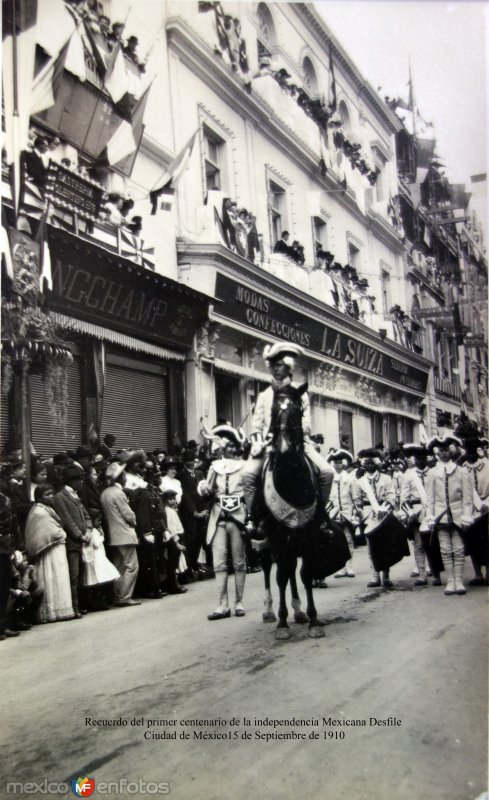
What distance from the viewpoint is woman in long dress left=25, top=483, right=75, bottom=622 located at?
5965mm

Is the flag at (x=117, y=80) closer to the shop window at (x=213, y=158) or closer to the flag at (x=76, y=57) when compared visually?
the flag at (x=76, y=57)

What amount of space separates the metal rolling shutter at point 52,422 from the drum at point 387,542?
3.47m

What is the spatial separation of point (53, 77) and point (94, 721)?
178 inches

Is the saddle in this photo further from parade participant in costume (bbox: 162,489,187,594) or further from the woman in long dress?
parade participant in costume (bbox: 162,489,187,594)

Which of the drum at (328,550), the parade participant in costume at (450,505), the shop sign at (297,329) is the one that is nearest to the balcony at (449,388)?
the shop sign at (297,329)

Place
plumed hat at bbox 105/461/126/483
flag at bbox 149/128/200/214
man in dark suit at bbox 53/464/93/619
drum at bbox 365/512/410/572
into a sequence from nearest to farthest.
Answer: flag at bbox 149/128/200/214, man in dark suit at bbox 53/464/93/619, plumed hat at bbox 105/461/126/483, drum at bbox 365/512/410/572

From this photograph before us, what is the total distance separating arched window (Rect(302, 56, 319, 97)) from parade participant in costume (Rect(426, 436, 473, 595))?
3.27 metres

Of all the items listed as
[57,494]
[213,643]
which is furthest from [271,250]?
[213,643]

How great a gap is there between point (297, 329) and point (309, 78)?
211 cm

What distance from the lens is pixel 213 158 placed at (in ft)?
19.7

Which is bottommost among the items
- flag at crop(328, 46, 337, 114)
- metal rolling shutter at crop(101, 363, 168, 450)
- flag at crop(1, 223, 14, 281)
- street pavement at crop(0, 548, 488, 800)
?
street pavement at crop(0, 548, 488, 800)

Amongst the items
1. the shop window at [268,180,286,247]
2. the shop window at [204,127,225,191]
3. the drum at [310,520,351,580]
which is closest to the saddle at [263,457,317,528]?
the drum at [310,520,351,580]

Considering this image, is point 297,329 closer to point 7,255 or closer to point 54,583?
point 7,255

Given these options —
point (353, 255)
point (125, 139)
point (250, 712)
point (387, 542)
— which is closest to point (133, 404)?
point (125, 139)
